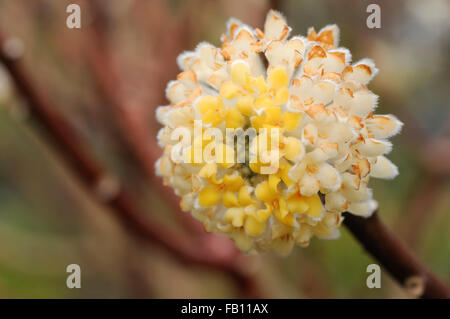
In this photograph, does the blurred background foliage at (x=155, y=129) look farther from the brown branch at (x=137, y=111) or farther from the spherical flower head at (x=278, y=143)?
the spherical flower head at (x=278, y=143)

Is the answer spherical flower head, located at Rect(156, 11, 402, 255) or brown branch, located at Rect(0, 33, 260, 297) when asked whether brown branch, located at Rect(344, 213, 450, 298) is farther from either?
brown branch, located at Rect(0, 33, 260, 297)

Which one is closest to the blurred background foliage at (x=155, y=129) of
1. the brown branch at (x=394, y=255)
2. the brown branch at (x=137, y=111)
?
the brown branch at (x=137, y=111)

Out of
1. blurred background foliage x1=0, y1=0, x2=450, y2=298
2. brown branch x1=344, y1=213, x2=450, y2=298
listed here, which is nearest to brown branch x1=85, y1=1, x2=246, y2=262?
blurred background foliage x1=0, y1=0, x2=450, y2=298

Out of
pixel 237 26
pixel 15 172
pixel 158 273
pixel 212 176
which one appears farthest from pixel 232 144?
pixel 15 172

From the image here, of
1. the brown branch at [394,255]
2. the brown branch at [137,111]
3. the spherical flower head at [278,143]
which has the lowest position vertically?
the brown branch at [394,255]

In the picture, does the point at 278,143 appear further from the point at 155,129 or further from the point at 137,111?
the point at 155,129
